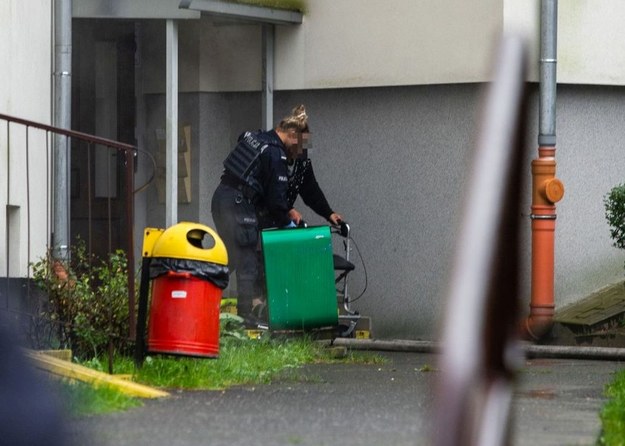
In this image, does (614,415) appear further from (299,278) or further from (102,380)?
(299,278)

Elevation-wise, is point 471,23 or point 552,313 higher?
point 471,23

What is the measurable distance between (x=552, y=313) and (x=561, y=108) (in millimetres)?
2024

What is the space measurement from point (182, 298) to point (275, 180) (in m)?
3.96

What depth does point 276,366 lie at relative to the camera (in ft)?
31.2

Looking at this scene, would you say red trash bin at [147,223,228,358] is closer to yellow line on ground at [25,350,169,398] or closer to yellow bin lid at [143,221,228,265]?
yellow bin lid at [143,221,228,265]

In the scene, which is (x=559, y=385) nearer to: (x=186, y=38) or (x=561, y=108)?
(x=561, y=108)

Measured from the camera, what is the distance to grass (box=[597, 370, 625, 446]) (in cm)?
587

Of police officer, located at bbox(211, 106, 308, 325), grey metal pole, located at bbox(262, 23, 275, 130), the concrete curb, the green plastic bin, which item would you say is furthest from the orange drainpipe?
grey metal pole, located at bbox(262, 23, 275, 130)

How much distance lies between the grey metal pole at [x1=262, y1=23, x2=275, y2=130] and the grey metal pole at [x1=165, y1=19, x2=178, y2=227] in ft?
3.68

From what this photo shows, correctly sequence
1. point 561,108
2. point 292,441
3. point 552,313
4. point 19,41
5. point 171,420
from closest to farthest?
point 292,441 < point 171,420 < point 19,41 < point 552,313 < point 561,108

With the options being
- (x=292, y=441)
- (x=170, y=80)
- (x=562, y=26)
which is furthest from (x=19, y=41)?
(x=292, y=441)

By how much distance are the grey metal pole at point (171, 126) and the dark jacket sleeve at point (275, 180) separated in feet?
4.45

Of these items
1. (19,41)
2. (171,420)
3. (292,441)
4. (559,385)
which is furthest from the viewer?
(19,41)

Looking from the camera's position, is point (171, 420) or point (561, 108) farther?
point (561, 108)
